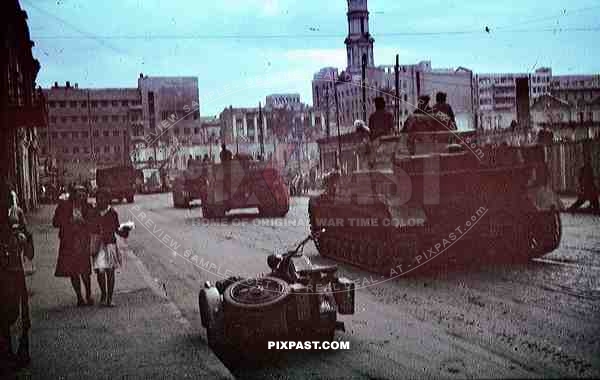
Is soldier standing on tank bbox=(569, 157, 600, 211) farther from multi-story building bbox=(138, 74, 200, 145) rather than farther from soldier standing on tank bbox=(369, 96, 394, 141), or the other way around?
multi-story building bbox=(138, 74, 200, 145)

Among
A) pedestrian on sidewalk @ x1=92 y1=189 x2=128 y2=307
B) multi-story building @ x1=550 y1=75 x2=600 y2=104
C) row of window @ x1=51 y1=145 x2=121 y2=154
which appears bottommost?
pedestrian on sidewalk @ x1=92 y1=189 x2=128 y2=307

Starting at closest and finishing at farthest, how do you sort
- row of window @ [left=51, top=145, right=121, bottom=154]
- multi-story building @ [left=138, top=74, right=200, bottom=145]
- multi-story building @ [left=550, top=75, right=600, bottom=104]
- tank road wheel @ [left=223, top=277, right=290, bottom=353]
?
tank road wheel @ [left=223, top=277, right=290, bottom=353], multi-story building @ [left=138, top=74, right=200, bottom=145], row of window @ [left=51, top=145, right=121, bottom=154], multi-story building @ [left=550, top=75, right=600, bottom=104]

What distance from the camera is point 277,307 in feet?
21.3

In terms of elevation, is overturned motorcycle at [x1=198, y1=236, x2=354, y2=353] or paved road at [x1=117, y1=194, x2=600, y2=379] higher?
overturned motorcycle at [x1=198, y1=236, x2=354, y2=353]

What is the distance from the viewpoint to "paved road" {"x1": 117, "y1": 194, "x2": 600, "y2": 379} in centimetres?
590

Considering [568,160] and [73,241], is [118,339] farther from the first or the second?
[568,160]

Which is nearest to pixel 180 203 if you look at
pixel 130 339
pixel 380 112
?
pixel 380 112

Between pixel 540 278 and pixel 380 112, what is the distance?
526 centimetres

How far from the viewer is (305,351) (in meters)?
6.68

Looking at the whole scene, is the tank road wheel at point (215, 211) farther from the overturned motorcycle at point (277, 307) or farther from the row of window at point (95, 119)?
the overturned motorcycle at point (277, 307)

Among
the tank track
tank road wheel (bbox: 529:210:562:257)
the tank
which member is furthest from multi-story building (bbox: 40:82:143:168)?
tank road wheel (bbox: 529:210:562:257)

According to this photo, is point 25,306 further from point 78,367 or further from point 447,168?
point 447,168

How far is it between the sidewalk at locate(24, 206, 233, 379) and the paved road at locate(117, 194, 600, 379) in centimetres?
31

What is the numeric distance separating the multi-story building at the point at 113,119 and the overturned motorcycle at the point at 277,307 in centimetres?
343
